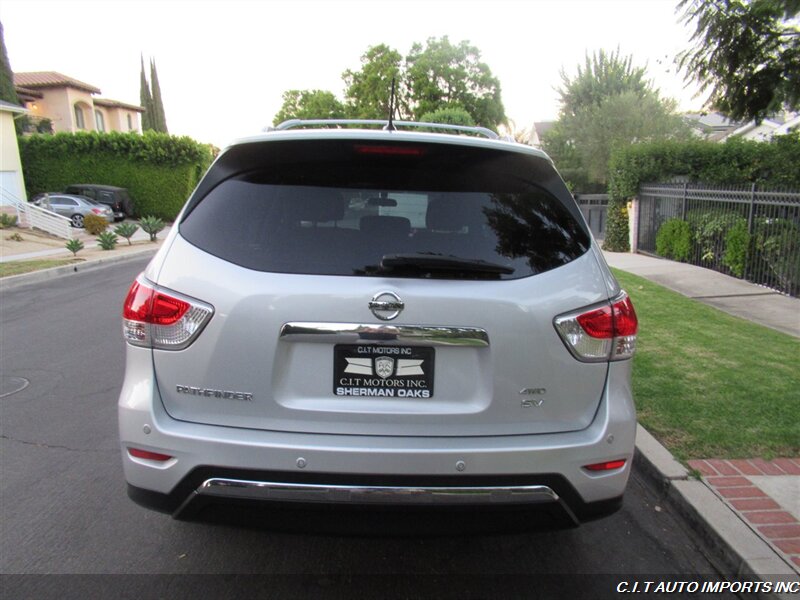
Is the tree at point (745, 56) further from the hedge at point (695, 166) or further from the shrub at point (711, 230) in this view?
the shrub at point (711, 230)

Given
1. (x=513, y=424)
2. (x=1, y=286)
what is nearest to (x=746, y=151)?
(x=513, y=424)

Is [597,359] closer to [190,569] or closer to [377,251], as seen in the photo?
[377,251]

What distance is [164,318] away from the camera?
228 centimetres

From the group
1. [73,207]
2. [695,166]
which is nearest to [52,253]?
→ [73,207]

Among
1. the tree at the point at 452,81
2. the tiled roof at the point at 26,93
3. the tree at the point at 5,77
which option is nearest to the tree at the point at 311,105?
the tree at the point at 452,81

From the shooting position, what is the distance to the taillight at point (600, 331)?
2.28 meters

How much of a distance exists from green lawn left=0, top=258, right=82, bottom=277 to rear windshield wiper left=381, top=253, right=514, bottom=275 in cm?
1394

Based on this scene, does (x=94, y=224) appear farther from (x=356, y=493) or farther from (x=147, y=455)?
(x=356, y=493)

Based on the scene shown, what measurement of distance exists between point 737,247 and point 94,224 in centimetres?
2419

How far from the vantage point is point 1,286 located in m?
12.4

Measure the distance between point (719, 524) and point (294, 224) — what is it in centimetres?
252

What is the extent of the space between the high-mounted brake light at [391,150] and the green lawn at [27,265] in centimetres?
1373

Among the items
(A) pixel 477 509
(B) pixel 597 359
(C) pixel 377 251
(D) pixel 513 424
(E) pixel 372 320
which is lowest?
(A) pixel 477 509

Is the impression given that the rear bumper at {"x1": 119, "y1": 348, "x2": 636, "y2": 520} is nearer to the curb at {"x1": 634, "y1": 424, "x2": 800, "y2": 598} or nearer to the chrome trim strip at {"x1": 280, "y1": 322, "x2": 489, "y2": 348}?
the chrome trim strip at {"x1": 280, "y1": 322, "x2": 489, "y2": 348}
